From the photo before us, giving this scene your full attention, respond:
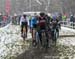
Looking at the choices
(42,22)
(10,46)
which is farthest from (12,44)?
(42,22)

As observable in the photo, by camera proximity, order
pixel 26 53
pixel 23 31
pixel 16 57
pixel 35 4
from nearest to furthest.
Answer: pixel 16 57
pixel 26 53
pixel 23 31
pixel 35 4

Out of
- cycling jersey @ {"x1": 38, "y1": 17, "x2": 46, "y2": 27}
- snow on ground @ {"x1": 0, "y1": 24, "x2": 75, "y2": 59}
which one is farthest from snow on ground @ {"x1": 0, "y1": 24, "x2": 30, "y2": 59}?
cycling jersey @ {"x1": 38, "y1": 17, "x2": 46, "y2": 27}

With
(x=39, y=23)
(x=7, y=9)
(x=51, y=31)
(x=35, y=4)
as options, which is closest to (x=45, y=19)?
(x=39, y=23)

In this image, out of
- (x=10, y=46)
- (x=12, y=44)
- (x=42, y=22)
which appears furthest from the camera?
(x=12, y=44)

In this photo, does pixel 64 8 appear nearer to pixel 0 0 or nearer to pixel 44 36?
pixel 0 0

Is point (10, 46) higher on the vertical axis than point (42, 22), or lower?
lower

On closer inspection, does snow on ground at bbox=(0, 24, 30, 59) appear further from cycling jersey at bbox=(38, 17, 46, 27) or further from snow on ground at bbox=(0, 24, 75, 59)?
cycling jersey at bbox=(38, 17, 46, 27)

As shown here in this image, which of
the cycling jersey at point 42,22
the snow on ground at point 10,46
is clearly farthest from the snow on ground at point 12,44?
the cycling jersey at point 42,22

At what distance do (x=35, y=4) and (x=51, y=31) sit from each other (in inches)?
2331

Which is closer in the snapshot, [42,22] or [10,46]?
[42,22]

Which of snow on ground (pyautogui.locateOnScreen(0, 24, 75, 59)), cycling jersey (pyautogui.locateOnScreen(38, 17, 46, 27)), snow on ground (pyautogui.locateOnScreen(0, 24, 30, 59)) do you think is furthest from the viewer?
cycling jersey (pyautogui.locateOnScreen(38, 17, 46, 27))

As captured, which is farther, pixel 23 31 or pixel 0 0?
pixel 0 0

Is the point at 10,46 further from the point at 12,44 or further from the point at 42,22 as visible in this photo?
the point at 42,22

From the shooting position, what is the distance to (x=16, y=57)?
39.6ft
